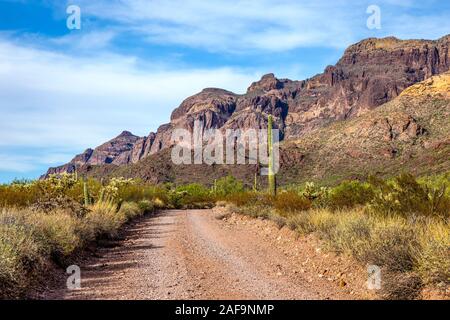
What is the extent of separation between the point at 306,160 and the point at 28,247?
74589mm

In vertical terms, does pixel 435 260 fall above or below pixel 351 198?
below

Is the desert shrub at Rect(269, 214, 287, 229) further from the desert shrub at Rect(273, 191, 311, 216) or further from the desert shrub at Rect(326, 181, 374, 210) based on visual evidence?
the desert shrub at Rect(326, 181, 374, 210)

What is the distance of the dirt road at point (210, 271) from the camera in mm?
8039

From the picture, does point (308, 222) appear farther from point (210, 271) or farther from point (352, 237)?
point (210, 271)

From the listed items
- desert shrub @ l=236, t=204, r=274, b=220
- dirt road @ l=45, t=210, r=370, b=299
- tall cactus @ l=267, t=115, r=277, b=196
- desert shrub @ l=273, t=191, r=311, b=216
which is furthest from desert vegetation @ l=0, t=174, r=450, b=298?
tall cactus @ l=267, t=115, r=277, b=196

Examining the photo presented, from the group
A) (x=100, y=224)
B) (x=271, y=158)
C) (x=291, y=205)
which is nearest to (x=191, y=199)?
(x=271, y=158)

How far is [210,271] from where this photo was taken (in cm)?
1012

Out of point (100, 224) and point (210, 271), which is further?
point (100, 224)

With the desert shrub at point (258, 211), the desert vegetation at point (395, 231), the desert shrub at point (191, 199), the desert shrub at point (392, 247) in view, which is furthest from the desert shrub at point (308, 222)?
the desert shrub at point (191, 199)

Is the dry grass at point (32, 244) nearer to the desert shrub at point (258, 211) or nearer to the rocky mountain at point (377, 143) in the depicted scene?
the desert shrub at point (258, 211)

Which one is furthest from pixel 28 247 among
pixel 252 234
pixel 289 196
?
pixel 289 196
